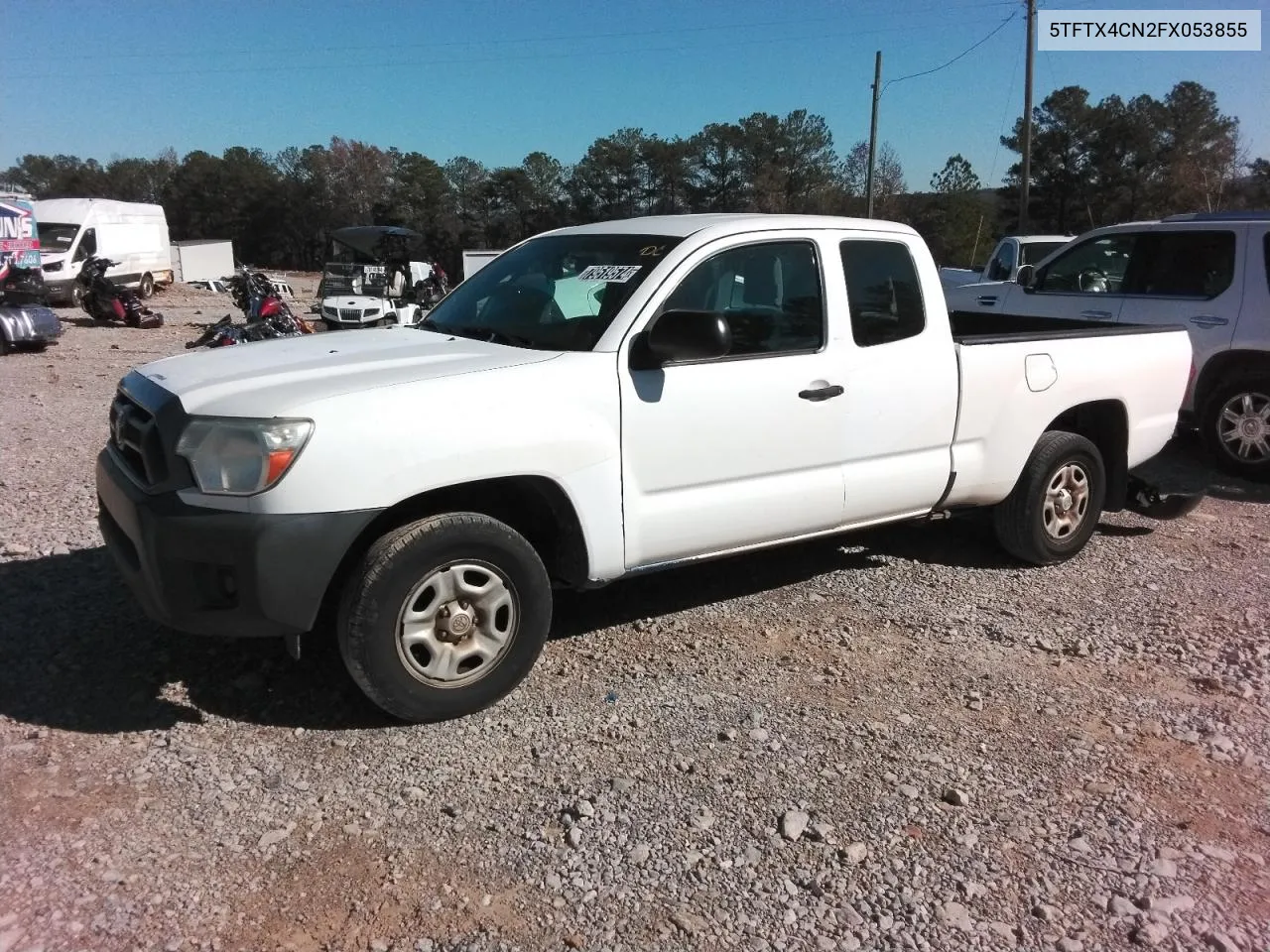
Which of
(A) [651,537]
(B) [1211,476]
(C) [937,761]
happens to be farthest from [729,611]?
(B) [1211,476]

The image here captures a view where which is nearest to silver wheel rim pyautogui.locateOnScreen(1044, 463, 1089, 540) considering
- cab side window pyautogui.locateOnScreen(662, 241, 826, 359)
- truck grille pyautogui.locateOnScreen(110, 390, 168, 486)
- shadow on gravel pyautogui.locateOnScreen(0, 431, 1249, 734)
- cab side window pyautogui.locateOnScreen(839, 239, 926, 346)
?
shadow on gravel pyautogui.locateOnScreen(0, 431, 1249, 734)

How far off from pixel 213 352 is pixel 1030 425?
4029 millimetres

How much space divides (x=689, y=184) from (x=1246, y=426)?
57.8 m

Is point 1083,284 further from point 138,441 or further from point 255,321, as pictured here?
point 255,321

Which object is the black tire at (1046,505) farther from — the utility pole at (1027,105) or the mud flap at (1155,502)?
the utility pole at (1027,105)

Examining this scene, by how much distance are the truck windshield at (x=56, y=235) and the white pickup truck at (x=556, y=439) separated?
2438 centimetres

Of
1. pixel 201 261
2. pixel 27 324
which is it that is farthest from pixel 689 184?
pixel 27 324

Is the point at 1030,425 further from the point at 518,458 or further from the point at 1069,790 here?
the point at 518,458

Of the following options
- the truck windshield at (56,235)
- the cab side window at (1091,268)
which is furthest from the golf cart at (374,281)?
the cab side window at (1091,268)

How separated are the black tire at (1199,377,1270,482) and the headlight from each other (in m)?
7.31

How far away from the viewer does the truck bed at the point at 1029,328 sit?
529cm

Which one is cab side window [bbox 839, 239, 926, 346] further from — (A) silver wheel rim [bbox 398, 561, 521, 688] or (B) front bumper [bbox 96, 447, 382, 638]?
(B) front bumper [bbox 96, 447, 382, 638]

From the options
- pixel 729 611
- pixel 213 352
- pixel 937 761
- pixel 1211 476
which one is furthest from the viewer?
pixel 1211 476

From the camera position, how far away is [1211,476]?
7969mm
